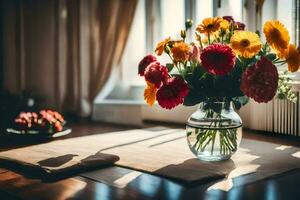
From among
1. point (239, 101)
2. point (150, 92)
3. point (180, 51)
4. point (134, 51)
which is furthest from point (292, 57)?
point (134, 51)

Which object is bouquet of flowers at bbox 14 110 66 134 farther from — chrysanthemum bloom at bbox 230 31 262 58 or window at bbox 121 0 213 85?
window at bbox 121 0 213 85

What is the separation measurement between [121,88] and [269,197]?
6.39 feet

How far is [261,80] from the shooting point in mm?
1158

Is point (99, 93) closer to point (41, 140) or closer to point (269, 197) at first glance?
point (41, 140)

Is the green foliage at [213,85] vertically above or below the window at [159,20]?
below

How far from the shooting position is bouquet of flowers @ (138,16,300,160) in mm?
1167

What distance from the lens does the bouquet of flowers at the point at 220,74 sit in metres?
1.17

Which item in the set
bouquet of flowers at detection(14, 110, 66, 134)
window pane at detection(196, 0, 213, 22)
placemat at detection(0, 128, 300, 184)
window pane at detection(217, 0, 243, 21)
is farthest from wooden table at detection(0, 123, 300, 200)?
window pane at detection(196, 0, 213, 22)

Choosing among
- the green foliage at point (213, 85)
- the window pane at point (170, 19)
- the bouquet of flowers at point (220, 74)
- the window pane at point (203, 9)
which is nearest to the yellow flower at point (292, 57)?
the bouquet of flowers at point (220, 74)

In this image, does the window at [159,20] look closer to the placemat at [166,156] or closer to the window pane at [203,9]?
the window pane at [203,9]

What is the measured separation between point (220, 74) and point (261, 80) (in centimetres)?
10

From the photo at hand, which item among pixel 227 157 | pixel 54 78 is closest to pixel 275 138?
pixel 227 157

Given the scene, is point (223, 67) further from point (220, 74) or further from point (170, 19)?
point (170, 19)

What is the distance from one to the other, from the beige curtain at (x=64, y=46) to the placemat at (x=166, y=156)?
0.98 meters
